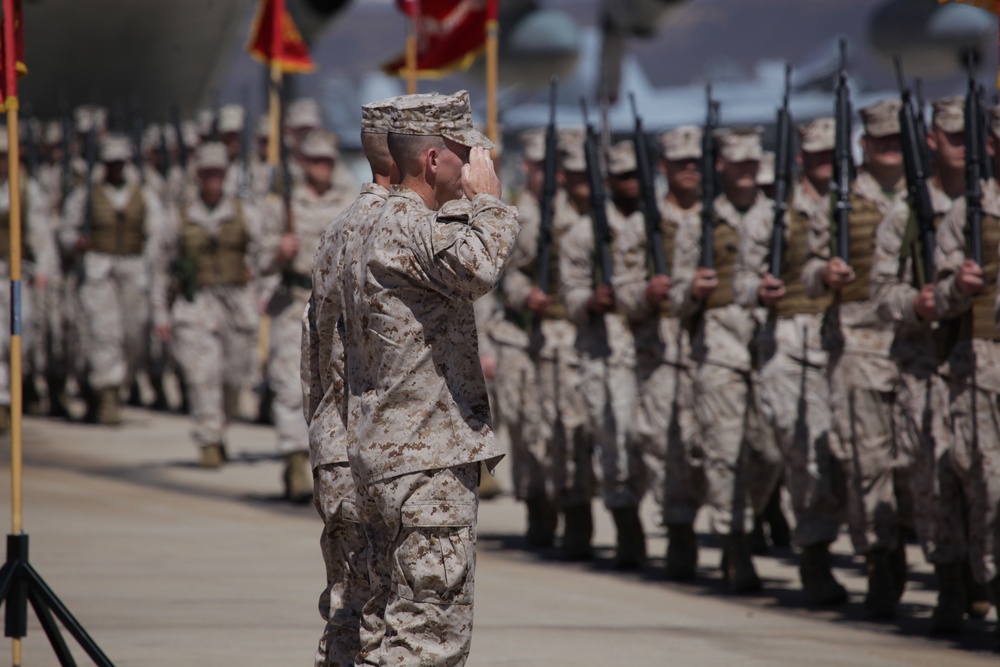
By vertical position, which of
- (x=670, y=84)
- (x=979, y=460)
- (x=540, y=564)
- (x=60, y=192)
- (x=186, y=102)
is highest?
(x=670, y=84)

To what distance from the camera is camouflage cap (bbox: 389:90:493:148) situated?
4.97 meters

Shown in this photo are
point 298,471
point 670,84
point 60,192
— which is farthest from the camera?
point 670,84

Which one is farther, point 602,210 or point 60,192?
point 60,192

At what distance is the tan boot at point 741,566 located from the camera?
28.5 feet

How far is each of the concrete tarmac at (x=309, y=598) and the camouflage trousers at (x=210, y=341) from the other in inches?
37.7

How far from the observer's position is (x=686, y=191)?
9391 millimetres

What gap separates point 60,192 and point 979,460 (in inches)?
518

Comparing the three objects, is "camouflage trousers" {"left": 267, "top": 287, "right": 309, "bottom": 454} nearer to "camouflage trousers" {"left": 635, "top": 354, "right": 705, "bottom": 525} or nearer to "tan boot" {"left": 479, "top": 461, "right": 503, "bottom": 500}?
"tan boot" {"left": 479, "top": 461, "right": 503, "bottom": 500}

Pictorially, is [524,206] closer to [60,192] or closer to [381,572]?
[381,572]

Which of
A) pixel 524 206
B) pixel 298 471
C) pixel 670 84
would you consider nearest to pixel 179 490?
pixel 298 471

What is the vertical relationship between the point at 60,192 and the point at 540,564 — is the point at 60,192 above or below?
above

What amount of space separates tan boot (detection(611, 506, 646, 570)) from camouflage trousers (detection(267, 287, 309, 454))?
278cm

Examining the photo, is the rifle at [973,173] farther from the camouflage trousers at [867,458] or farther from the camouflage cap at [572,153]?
the camouflage cap at [572,153]

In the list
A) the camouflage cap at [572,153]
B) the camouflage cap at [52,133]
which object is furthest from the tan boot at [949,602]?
the camouflage cap at [52,133]
